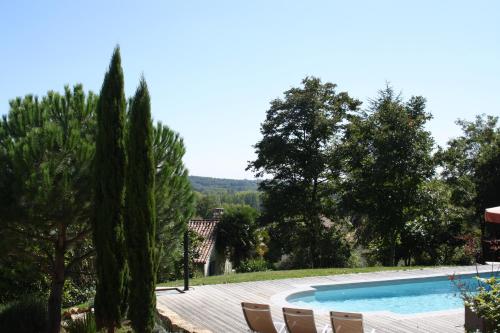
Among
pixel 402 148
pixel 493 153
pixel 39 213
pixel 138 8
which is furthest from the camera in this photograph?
pixel 493 153

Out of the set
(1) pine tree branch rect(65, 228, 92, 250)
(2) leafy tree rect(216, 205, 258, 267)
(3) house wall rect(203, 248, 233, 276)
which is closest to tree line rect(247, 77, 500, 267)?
(2) leafy tree rect(216, 205, 258, 267)

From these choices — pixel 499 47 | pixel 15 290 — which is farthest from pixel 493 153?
pixel 15 290

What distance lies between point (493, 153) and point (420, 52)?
12914 millimetres

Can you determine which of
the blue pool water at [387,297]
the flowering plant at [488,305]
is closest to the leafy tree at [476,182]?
the blue pool water at [387,297]

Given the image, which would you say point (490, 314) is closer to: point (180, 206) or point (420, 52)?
point (180, 206)

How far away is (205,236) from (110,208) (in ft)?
80.4

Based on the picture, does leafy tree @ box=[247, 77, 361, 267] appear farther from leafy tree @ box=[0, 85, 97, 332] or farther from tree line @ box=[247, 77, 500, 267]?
leafy tree @ box=[0, 85, 97, 332]

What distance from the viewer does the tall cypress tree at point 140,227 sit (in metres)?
7.95

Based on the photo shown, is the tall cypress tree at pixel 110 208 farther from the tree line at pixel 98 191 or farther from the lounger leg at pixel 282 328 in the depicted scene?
the lounger leg at pixel 282 328

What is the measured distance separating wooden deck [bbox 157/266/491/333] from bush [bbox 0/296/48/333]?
2.36 meters

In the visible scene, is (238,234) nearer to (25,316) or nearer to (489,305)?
(25,316)

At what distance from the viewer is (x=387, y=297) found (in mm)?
15055

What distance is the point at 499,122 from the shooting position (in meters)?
32.1

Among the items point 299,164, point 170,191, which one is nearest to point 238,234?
point 299,164
